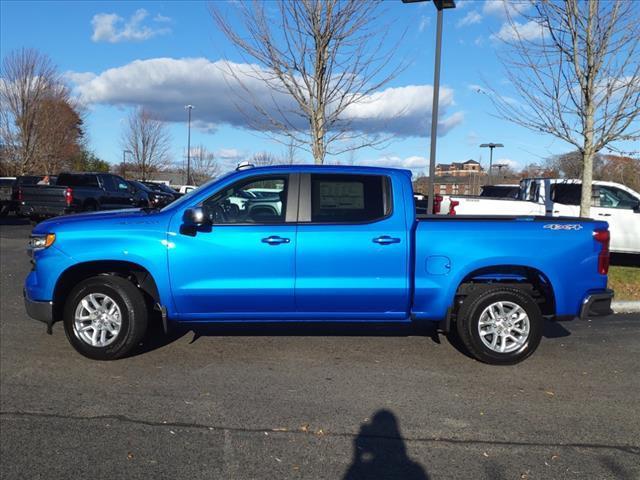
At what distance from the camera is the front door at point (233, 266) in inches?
201

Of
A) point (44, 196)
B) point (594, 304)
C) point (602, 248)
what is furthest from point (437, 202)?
point (44, 196)

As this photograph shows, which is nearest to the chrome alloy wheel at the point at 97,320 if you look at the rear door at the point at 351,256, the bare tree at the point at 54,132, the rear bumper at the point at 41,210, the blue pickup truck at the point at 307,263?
the blue pickup truck at the point at 307,263

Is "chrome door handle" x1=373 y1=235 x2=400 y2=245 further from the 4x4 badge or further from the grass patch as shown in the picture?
the grass patch

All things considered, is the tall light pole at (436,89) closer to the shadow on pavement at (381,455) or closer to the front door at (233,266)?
the front door at (233,266)

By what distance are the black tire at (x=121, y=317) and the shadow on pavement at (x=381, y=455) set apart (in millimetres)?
2445

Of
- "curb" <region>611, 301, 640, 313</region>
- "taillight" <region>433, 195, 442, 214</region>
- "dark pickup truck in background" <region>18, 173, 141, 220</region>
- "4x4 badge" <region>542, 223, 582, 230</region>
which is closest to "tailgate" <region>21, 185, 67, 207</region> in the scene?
"dark pickup truck in background" <region>18, 173, 141, 220</region>

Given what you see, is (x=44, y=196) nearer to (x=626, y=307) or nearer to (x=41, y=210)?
(x=41, y=210)

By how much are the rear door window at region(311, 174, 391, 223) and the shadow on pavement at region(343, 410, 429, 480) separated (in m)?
1.94

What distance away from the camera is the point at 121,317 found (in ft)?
17.1

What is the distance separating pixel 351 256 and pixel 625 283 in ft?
19.7

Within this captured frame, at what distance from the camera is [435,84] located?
32.0 ft

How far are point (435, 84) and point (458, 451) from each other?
7492 millimetres

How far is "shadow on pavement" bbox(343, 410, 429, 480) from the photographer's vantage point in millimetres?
3293

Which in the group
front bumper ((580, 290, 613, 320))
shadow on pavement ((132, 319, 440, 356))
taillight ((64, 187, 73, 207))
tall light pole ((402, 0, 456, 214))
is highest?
tall light pole ((402, 0, 456, 214))
